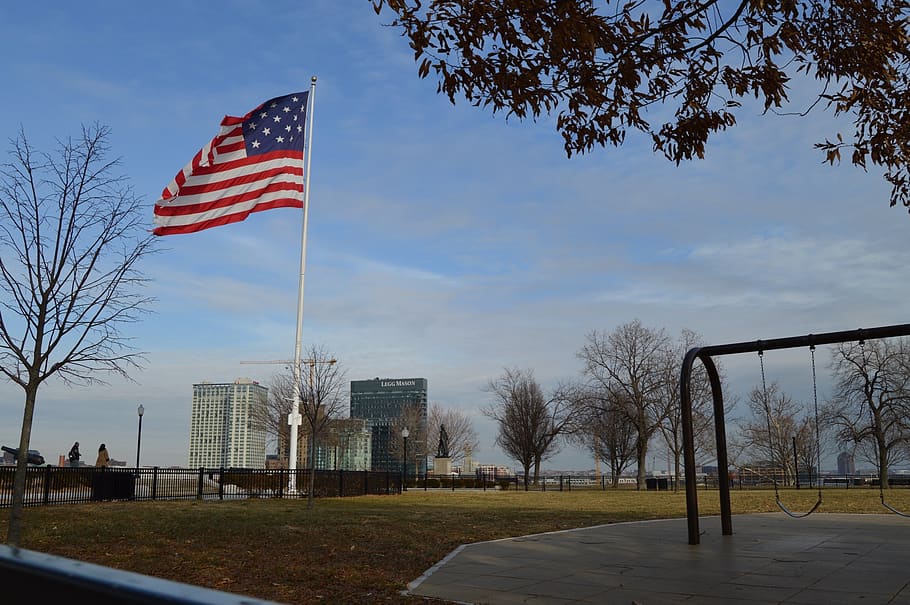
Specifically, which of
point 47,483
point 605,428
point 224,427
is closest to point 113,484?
point 47,483

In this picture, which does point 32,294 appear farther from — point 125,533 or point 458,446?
point 458,446

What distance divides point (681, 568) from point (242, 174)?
53.1ft

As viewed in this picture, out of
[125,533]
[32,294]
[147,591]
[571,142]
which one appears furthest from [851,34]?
[125,533]

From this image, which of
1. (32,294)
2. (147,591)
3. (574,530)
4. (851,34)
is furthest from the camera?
(574,530)

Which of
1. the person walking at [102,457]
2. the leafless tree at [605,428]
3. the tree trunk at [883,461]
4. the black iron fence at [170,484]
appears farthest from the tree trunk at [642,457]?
the person walking at [102,457]

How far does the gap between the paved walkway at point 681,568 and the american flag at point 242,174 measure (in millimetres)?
11943

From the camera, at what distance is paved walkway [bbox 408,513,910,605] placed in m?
6.73

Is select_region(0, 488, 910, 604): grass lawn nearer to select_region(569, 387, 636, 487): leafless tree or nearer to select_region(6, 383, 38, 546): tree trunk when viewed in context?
select_region(6, 383, 38, 546): tree trunk

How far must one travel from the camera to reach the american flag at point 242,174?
733 inches

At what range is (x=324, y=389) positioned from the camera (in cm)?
2825

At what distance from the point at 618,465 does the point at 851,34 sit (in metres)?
60.4

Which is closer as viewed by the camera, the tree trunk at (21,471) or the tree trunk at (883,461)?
the tree trunk at (21,471)

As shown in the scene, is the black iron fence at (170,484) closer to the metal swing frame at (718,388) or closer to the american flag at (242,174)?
the american flag at (242,174)

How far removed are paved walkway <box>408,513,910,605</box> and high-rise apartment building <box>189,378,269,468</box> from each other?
61.9 m
